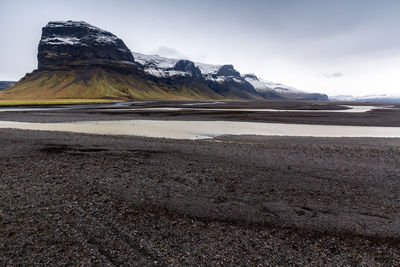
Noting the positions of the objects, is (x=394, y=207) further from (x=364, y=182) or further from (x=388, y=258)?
(x=388, y=258)

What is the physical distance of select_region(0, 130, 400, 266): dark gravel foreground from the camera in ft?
17.9

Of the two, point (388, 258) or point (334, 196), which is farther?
point (334, 196)

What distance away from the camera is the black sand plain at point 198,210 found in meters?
5.46

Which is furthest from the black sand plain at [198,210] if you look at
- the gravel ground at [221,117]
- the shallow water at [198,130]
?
the gravel ground at [221,117]

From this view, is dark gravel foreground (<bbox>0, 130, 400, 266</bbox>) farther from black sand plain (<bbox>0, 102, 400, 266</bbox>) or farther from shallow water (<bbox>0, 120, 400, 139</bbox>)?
shallow water (<bbox>0, 120, 400, 139</bbox>)

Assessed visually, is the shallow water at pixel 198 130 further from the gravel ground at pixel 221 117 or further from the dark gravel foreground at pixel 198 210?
the dark gravel foreground at pixel 198 210

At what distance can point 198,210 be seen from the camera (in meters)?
7.71

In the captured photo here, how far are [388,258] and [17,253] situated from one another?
960 cm

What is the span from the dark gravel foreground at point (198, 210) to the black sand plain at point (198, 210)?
0.12 feet

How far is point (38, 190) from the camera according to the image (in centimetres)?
899

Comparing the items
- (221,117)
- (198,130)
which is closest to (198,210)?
(198,130)

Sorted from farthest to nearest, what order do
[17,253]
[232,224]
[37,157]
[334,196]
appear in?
[37,157] < [334,196] < [232,224] < [17,253]

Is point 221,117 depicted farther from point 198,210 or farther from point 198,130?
point 198,210

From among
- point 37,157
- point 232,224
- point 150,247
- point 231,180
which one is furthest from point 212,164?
point 37,157
